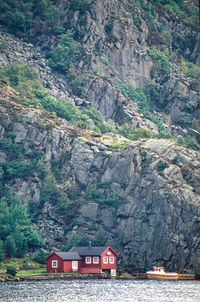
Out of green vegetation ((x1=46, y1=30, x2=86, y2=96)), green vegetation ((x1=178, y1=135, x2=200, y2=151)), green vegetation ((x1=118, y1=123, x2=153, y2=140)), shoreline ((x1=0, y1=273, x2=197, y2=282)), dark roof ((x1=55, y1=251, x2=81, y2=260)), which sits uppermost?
green vegetation ((x1=46, y1=30, x2=86, y2=96))

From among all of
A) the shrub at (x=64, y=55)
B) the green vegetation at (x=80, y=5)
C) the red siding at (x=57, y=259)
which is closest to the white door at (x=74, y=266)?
the red siding at (x=57, y=259)

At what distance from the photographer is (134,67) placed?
200m

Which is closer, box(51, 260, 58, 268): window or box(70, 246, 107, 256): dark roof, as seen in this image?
box(51, 260, 58, 268): window

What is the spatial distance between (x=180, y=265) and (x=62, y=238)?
20.6m

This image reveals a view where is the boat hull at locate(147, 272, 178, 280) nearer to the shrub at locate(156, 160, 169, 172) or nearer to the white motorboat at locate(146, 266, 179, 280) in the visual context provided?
the white motorboat at locate(146, 266, 179, 280)

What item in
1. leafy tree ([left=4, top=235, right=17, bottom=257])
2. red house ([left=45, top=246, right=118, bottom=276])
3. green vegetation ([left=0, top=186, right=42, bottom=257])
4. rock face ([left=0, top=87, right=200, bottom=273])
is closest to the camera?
red house ([left=45, top=246, right=118, bottom=276])

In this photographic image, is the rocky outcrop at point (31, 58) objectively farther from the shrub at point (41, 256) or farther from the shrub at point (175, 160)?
the shrub at point (41, 256)

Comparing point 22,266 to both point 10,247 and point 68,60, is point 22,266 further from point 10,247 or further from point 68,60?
point 68,60

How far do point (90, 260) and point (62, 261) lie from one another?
505 centimetres

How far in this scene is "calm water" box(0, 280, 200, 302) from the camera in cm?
11050

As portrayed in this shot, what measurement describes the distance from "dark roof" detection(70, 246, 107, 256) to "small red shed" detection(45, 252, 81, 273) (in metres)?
1.50

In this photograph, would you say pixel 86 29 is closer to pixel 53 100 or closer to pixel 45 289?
pixel 53 100

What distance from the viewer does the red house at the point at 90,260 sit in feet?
466

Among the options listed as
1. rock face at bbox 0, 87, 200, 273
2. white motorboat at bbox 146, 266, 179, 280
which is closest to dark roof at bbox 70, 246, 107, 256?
rock face at bbox 0, 87, 200, 273
